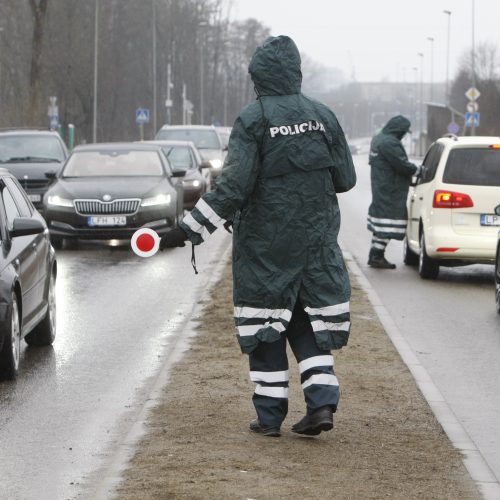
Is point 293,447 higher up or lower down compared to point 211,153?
higher up

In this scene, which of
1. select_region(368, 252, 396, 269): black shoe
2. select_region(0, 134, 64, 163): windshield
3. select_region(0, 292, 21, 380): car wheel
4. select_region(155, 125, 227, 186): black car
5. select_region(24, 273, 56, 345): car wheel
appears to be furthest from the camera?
select_region(155, 125, 227, 186): black car

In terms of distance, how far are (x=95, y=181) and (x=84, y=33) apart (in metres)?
59.0

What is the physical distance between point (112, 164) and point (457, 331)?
1033 cm

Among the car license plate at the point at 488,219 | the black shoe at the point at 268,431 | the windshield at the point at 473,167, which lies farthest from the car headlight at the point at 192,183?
the black shoe at the point at 268,431

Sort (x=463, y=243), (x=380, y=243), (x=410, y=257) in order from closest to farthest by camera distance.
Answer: (x=463, y=243), (x=380, y=243), (x=410, y=257)

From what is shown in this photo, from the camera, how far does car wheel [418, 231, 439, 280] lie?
1667 centimetres

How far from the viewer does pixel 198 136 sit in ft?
132

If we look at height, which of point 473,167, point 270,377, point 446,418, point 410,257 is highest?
point 473,167

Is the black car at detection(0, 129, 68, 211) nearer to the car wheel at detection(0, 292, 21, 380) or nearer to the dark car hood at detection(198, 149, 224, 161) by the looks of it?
the dark car hood at detection(198, 149, 224, 161)

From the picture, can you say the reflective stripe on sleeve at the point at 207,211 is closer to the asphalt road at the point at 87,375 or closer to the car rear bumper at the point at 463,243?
the asphalt road at the point at 87,375

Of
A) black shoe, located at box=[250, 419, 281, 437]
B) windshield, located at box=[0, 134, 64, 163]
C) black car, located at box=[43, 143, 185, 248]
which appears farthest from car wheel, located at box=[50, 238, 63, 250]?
black shoe, located at box=[250, 419, 281, 437]

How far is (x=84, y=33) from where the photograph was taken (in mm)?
78625

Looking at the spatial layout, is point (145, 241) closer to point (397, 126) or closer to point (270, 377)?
point (270, 377)

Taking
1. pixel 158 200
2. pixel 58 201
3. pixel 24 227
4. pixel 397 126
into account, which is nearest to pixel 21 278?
pixel 24 227
